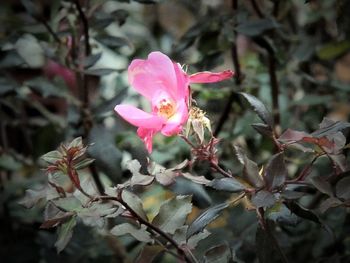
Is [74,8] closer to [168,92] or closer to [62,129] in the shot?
[62,129]

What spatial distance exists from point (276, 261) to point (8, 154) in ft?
A: 2.31

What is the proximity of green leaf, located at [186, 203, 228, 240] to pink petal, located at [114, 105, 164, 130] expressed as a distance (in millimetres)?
111

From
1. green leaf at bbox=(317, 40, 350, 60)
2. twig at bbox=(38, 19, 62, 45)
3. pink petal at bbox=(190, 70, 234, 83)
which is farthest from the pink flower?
green leaf at bbox=(317, 40, 350, 60)

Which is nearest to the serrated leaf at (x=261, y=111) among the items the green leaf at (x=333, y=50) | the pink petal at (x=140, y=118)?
the pink petal at (x=140, y=118)

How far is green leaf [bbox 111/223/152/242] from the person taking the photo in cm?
66

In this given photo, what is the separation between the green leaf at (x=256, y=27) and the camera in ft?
3.21

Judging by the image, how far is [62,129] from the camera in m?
1.22

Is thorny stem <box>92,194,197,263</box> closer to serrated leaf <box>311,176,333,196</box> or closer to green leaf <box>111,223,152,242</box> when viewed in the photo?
green leaf <box>111,223,152,242</box>

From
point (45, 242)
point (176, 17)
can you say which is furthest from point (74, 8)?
point (176, 17)

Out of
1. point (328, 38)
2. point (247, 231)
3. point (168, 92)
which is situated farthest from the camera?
point (328, 38)

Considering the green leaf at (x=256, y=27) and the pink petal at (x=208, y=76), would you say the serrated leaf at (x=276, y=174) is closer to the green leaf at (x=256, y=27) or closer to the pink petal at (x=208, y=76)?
the pink petal at (x=208, y=76)

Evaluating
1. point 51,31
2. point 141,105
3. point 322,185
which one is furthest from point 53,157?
point 141,105

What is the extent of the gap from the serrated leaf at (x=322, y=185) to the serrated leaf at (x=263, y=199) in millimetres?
67

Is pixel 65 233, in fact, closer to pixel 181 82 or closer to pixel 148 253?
pixel 148 253
